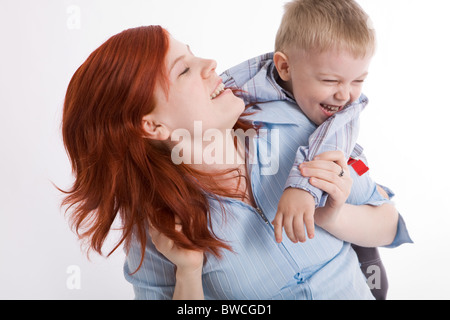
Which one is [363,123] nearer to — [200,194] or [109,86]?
[200,194]

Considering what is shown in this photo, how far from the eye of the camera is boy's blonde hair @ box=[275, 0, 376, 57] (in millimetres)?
1672

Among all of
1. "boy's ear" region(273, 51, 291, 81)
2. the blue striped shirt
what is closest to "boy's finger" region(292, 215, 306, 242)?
the blue striped shirt

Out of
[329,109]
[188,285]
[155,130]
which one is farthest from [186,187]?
[329,109]

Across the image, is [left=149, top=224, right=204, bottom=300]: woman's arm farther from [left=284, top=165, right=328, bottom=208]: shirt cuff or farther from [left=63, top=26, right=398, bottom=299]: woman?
[left=284, top=165, right=328, bottom=208]: shirt cuff

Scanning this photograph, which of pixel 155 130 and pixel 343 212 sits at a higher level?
pixel 155 130

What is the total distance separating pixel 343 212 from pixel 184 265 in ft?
1.72

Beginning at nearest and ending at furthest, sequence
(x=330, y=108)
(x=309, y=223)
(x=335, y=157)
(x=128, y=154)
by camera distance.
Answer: (x=309, y=223) → (x=335, y=157) → (x=128, y=154) → (x=330, y=108)

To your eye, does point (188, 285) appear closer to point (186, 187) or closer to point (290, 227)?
point (186, 187)

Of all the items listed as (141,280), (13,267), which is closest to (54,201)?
(13,267)

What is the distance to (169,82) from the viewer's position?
1.59 m

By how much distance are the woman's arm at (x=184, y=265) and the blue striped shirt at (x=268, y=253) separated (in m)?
0.06

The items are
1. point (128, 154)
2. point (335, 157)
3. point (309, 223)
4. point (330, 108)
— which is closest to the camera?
point (309, 223)

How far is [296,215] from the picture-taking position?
4.85 feet

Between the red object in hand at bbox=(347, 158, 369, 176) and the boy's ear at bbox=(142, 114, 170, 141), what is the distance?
23.9 inches
